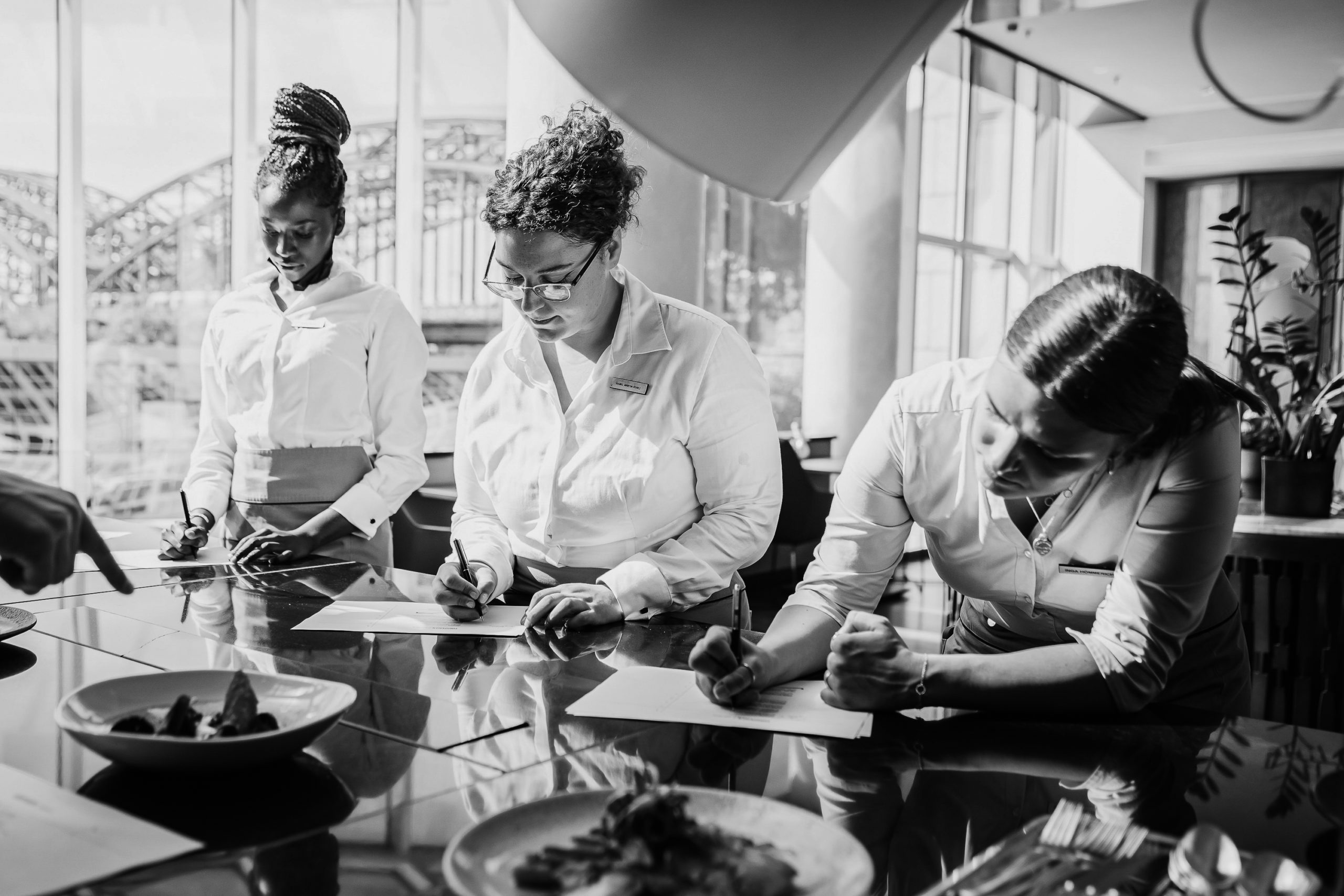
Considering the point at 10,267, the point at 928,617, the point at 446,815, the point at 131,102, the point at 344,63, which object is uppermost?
the point at 344,63

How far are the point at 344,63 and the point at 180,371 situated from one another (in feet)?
6.14

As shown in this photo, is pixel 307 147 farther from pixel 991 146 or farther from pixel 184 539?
pixel 991 146

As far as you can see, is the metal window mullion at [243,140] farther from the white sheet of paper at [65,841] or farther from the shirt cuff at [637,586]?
the white sheet of paper at [65,841]

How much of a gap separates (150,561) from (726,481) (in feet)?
4.14

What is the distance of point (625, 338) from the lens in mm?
2193

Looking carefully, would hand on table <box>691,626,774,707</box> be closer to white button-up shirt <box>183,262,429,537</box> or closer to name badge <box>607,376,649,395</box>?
name badge <box>607,376,649,395</box>

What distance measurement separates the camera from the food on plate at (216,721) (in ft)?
3.70

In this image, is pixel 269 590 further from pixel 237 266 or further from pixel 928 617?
pixel 928 617

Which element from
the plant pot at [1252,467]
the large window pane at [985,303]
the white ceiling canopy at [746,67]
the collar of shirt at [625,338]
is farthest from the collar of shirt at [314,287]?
the large window pane at [985,303]

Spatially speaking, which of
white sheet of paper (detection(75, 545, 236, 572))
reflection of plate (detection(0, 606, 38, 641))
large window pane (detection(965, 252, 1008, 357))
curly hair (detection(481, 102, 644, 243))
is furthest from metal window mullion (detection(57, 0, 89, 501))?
large window pane (detection(965, 252, 1008, 357))

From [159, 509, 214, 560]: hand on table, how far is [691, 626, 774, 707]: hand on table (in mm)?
1493

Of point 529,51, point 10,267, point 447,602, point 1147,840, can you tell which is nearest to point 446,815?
point 1147,840

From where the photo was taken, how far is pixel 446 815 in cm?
106

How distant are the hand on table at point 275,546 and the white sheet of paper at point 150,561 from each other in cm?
4
